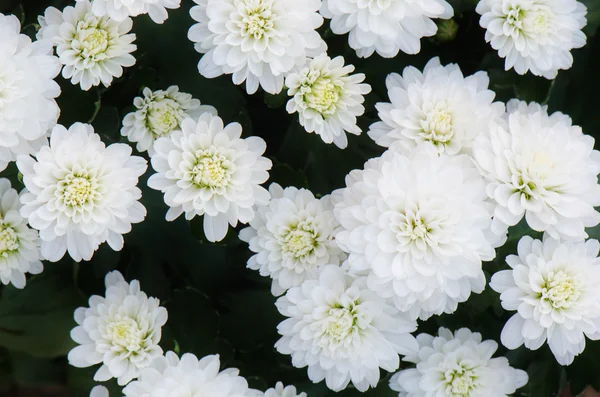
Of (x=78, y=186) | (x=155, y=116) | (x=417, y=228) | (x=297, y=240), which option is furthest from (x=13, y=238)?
(x=417, y=228)

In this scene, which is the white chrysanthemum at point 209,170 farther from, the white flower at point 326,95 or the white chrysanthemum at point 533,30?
the white chrysanthemum at point 533,30

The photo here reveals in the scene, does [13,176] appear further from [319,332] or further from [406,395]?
[406,395]

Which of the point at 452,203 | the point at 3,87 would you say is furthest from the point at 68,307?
the point at 452,203

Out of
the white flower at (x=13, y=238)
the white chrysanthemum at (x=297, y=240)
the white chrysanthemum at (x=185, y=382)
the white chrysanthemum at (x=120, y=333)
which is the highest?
the white chrysanthemum at (x=297, y=240)

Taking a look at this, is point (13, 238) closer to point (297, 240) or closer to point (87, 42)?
point (87, 42)

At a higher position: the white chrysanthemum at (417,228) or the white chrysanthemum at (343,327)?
the white chrysanthemum at (417,228)

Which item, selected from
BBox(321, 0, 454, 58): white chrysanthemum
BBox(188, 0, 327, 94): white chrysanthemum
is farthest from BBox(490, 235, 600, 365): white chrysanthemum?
BBox(188, 0, 327, 94): white chrysanthemum

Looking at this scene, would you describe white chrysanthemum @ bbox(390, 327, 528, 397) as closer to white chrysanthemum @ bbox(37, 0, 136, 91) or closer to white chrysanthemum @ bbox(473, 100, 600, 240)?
white chrysanthemum @ bbox(473, 100, 600, 240)

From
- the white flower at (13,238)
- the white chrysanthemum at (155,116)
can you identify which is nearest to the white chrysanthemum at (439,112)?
the white chrysanthemum at (155,116)
